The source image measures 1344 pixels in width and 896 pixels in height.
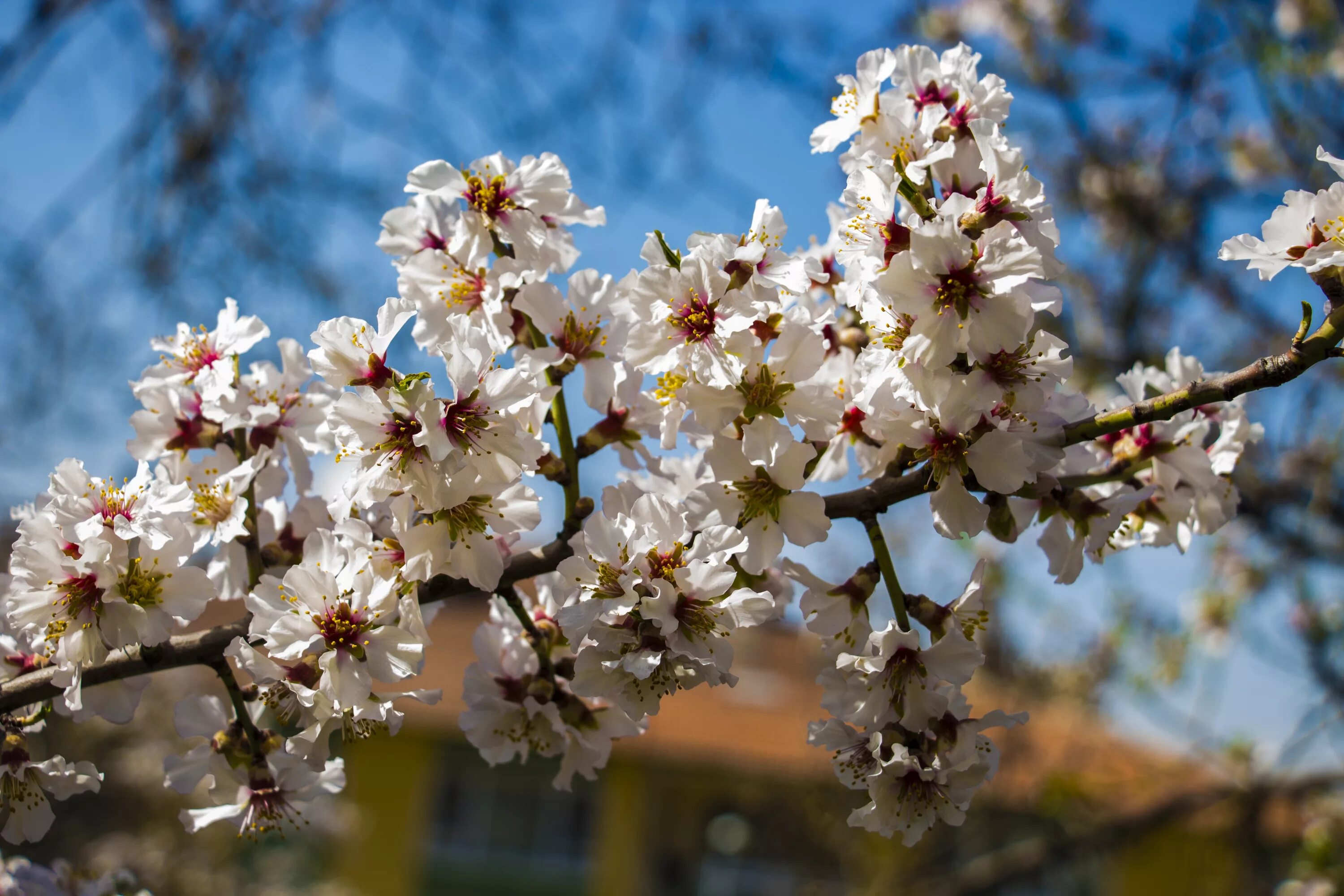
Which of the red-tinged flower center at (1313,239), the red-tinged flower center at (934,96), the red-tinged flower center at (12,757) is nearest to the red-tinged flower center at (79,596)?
the red-tinged flower center at (12,757)

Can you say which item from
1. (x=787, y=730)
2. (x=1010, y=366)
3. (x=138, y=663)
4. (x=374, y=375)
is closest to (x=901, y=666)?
(x=1010, y=366)

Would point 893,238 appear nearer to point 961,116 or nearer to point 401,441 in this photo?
point 961,116

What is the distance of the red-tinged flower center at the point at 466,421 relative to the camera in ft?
3.73

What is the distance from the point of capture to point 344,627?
120cm

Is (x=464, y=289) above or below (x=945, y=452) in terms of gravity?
above

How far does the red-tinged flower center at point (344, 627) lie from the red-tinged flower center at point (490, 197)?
1.96 ft

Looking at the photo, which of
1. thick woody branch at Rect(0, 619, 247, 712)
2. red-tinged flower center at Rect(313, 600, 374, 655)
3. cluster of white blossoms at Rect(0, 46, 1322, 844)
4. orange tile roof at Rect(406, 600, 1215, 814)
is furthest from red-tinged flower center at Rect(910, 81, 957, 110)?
orange tile roof at Rect(406, 600, 1215, 814)

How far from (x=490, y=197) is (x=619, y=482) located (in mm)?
468

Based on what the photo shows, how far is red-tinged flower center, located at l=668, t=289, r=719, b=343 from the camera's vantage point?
1.23 metres

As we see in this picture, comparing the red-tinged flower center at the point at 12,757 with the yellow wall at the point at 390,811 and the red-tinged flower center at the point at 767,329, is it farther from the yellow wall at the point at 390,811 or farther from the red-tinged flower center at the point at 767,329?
the yellow wall at the point at 390,811

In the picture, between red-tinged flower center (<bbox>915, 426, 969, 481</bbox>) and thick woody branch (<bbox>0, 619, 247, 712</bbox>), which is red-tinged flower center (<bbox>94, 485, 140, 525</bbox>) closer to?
thick woody branch (<bbox>0, 619, 247, 712</bbox>)

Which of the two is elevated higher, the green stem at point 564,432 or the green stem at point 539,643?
the green stem at point 564,432

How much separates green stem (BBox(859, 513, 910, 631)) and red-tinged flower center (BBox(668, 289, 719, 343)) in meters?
0.33

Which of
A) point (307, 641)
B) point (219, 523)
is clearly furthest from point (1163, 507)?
point (219, 523)
